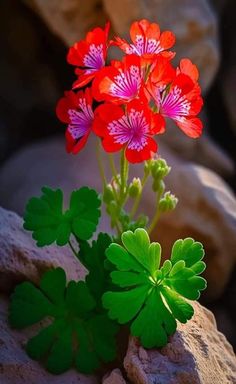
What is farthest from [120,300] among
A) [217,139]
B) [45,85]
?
[217,139]

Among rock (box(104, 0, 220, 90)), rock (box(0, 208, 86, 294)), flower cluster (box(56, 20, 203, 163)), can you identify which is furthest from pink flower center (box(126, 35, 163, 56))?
rock (box(104, 0, 220, 90))

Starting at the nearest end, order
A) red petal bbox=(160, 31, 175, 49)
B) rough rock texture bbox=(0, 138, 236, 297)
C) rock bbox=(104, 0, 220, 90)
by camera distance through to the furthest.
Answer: red petal bbox=(160, 31, 175, 49)
rough rock texture bbox=(0, 138, 236, 297)
rock bbox=(104, 0, 220, 90)

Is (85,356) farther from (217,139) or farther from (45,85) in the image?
(217,139)

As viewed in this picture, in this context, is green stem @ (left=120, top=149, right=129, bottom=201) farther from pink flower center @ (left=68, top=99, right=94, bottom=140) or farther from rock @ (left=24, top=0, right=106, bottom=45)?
rock @ (left=24, top=0, right=106, bottom=45)

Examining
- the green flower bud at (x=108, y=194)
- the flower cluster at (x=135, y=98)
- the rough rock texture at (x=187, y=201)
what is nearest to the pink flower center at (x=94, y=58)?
the flower cluster at (x=135, y=98)

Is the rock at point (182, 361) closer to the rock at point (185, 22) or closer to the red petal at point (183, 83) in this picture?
the red petal at point (183, 83)
